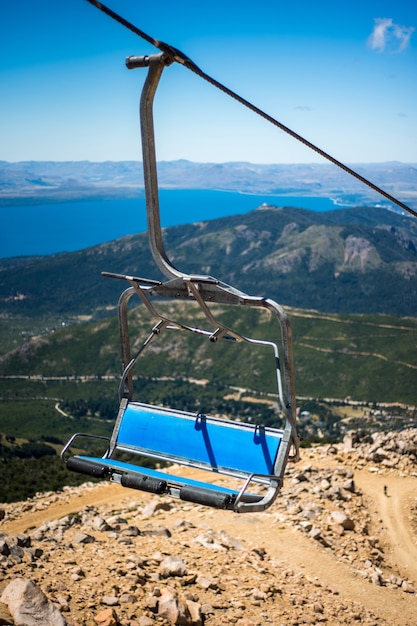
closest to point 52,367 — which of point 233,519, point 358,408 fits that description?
point 358,408

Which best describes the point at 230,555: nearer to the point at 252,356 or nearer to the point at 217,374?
the point at 217,374

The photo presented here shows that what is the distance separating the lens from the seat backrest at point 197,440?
7.04 m

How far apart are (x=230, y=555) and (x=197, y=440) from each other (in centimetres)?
514

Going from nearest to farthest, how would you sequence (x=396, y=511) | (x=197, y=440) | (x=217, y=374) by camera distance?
(x=197, y=440) → (x=396, y=511) → (x=217, y=374)

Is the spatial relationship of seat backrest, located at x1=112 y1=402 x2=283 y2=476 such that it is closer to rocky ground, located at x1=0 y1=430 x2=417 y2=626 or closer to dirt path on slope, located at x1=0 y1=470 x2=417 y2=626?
rocky ground, located at x1=0 y1=430 x2=417 y2=626

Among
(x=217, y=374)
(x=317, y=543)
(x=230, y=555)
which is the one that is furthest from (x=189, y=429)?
(x=217, y=374)

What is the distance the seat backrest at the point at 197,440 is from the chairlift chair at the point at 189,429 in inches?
0.4

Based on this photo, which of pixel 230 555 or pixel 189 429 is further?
pixel 230 555

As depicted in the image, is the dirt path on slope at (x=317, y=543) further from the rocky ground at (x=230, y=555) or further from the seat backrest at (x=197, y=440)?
the seat backrest at (x=197, y=440)

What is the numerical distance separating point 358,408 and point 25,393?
59.7 meters

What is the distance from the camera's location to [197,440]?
24.3ft

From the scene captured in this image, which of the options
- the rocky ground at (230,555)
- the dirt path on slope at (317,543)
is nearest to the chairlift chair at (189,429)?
the rocky ground at (230,555)

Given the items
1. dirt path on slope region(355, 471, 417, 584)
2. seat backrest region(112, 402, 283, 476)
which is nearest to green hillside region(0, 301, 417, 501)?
dirt path on slope region(355, 471, 417, 584)

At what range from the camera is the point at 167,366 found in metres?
127
